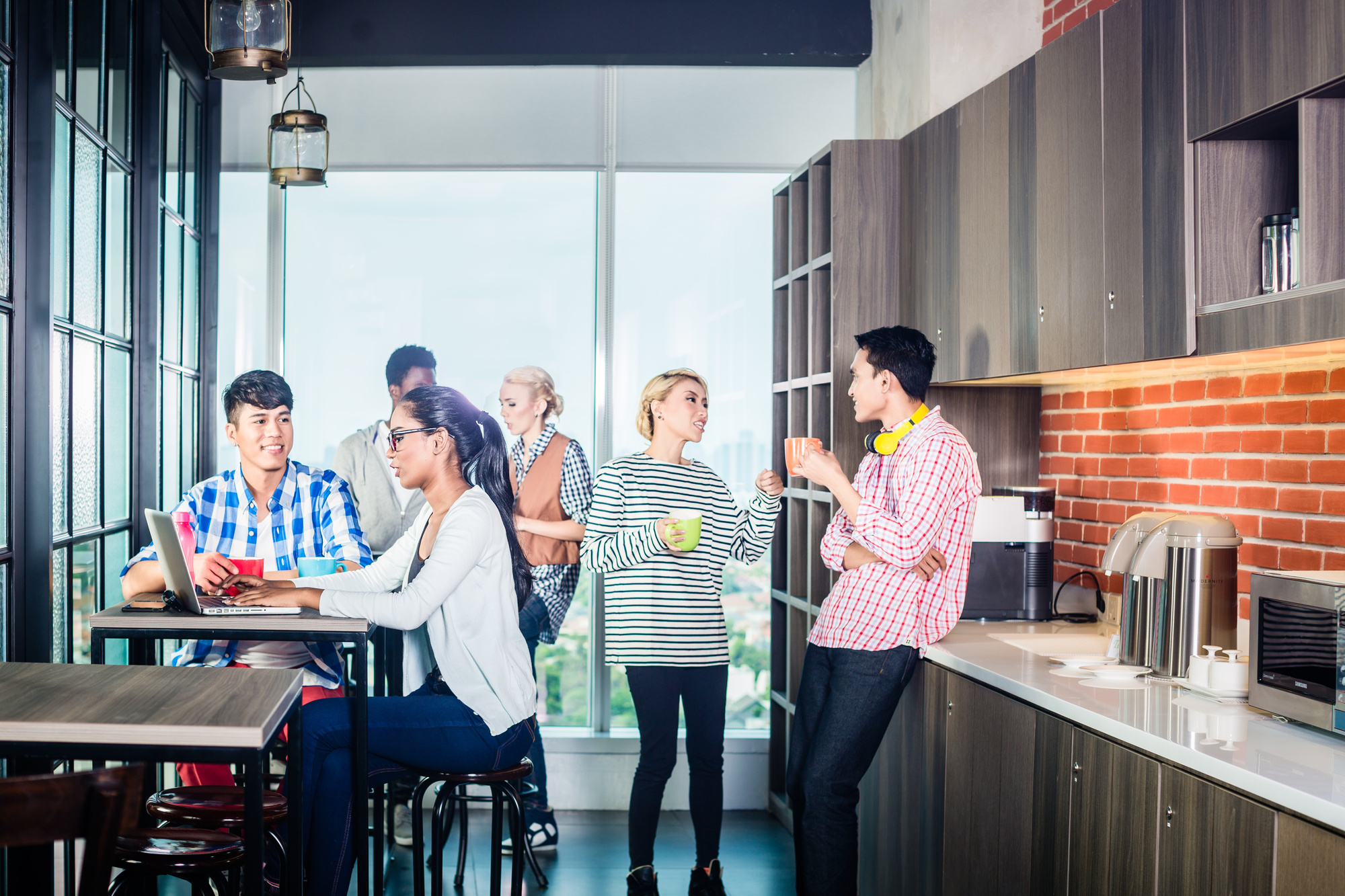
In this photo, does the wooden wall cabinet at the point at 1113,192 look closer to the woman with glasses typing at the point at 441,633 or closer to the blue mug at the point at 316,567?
the woman with glasses typing at the point at 441,633

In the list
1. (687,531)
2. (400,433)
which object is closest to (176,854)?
(400,433)

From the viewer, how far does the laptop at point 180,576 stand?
7.60 ft

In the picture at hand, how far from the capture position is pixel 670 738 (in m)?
2.98

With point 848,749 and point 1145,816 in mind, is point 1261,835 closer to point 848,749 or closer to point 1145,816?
point 1145,816

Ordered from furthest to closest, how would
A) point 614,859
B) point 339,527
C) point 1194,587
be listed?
point 614,859 < point 339,527 < point 1194,587

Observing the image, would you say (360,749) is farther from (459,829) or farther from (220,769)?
(459,829)

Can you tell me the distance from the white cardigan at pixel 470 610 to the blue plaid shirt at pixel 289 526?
42cm

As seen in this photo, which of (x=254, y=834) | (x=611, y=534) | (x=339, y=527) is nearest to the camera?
(x=254, y=834)

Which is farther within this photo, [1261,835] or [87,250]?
[87,250]

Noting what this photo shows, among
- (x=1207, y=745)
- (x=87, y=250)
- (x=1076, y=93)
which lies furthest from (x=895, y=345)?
(x=87, y=250)

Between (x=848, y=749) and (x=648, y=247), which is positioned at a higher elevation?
(x=648, y=247)

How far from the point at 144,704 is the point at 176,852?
0.37 metres

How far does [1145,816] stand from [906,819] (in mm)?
1085

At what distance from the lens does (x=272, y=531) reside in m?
2.89
